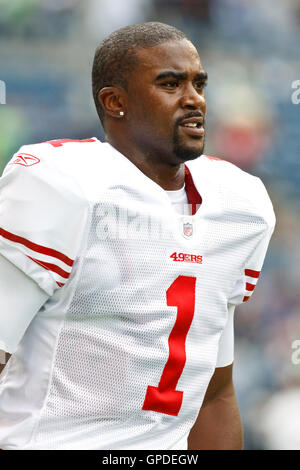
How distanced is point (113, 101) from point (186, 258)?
36 centimetres

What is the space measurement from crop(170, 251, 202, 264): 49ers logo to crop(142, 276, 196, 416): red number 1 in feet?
0.10

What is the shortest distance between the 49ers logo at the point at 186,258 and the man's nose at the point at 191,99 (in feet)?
0.95

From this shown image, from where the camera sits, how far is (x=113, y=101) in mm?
1429

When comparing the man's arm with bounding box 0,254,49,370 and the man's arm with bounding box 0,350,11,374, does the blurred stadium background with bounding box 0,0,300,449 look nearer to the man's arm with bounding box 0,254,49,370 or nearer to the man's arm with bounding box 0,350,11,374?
the man's arm with bounding box 0,350,11,374

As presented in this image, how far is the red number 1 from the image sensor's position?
4.32 feet

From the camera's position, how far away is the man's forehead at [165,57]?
1.37 metres

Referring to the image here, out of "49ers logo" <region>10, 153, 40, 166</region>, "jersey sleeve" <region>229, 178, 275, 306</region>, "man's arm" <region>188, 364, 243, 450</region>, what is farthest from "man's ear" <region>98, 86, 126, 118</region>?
"man's arm" <region>188, 364, 243, 450</region>

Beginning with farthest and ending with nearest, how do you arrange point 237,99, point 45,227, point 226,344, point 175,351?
point 237,99, point 226,344, point 175,351, point 45,227

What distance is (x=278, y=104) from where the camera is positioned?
12.6ft

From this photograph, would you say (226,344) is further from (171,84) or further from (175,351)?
(171,84)

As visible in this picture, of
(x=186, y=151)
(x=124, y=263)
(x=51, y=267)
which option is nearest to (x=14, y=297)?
(x=51, y=267)

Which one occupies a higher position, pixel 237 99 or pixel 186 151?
pixel 186 151

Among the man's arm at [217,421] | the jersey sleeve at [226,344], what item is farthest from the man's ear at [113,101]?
the man's arm at [217,421]
